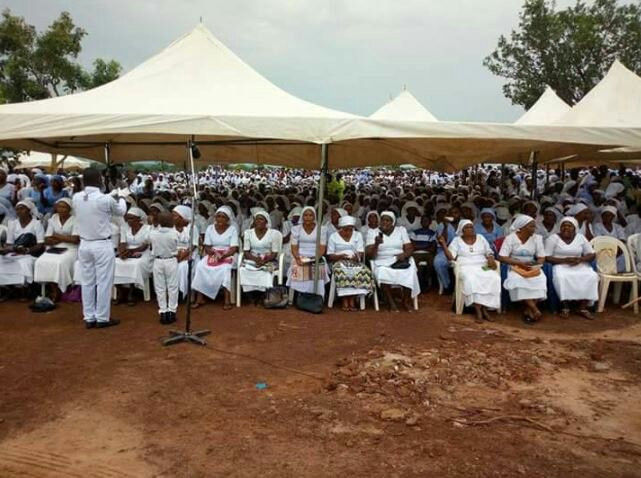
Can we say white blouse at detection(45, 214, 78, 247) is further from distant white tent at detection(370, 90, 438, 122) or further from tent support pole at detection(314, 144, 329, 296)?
distant white tent at detection(370, 90, 438, 122)

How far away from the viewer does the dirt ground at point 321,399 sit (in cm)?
321

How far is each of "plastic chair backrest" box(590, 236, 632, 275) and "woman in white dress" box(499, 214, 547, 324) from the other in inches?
37.4

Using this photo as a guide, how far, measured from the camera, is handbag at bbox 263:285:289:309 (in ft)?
22.5

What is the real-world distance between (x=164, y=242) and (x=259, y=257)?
1.49 m

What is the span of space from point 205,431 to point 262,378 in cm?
104

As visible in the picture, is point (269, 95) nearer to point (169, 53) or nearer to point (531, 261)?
point (169, 53)

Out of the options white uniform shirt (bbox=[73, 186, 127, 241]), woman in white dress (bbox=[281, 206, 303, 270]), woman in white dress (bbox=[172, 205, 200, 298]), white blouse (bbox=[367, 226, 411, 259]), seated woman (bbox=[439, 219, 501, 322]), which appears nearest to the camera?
white uniform shirt (bbox=[73, 186, 127, 241])

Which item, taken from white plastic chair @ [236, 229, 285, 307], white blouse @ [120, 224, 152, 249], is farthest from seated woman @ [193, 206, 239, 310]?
white blouse @ [120, 224, 152, 249]

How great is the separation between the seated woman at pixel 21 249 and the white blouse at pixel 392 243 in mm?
4387

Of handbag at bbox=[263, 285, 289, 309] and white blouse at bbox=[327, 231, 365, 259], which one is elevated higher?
white blouse at bbox=[327, 231, 365, 259]

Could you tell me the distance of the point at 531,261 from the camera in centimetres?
677

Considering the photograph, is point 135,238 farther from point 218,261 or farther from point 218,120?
point 218,120

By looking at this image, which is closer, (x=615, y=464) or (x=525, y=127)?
(x=615, y=464)

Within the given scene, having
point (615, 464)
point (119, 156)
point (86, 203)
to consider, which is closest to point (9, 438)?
point (86, 203)
